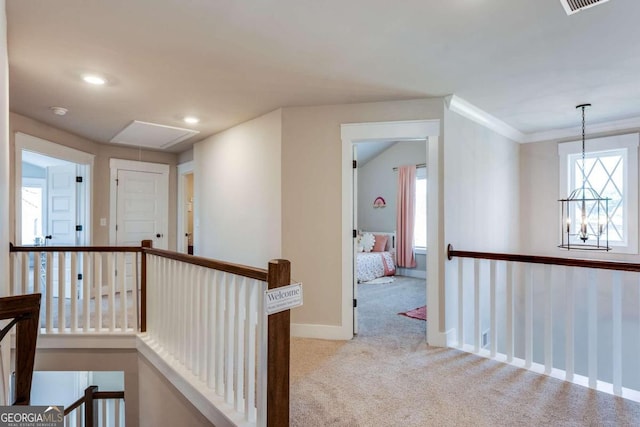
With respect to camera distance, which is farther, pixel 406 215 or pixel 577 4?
pixel 406 215

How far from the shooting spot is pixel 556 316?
14.2 feet

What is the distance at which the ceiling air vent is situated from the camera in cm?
173

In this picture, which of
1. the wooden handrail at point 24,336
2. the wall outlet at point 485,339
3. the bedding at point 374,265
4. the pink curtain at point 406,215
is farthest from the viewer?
the pink curtain at point 406,215

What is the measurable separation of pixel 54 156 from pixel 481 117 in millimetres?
5091

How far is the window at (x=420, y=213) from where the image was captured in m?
6.61

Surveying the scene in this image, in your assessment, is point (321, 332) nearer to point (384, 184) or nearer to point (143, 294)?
point (143, 294)

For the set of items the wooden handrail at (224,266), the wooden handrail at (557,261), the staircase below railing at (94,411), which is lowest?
the staircase below railing at (94,411)

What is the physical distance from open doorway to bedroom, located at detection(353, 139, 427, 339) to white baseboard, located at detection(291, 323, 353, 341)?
1334 millimetres

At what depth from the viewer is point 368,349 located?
2998 millimetres

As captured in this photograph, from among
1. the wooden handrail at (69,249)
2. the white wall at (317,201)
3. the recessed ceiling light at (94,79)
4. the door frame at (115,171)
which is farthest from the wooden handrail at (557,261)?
the door frame at (115,171)

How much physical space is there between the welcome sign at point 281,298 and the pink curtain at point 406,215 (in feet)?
17.4

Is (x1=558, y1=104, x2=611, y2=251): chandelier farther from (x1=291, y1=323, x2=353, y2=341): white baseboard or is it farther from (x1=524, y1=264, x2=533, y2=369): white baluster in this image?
(x1=291, y1=323, x2=353, y2=341): white baseboard

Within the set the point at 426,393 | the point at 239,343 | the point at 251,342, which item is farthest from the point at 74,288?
the point at 426,393

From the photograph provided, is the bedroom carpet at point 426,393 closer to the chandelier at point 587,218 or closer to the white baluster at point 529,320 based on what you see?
the white baluster at point 529,320
